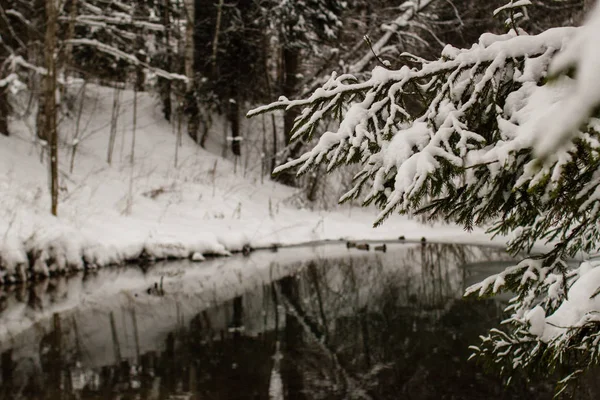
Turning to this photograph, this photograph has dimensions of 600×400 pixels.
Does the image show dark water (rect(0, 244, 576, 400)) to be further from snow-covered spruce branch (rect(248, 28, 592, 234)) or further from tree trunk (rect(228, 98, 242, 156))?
tree trunk (rect(228, 98, 242, 156))

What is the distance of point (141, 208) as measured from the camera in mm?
13984

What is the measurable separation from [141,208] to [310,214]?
17.7ft

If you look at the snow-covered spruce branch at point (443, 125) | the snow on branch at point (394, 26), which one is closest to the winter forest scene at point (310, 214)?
the snow-covered spruce branch at point (443, 125)

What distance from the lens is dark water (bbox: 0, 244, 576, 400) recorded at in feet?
17.3

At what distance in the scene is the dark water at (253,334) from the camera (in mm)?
5281

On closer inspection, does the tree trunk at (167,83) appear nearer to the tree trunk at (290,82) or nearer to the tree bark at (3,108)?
the tree trunk at (290,82)

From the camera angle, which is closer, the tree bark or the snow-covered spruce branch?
the snow-covered spruce branch

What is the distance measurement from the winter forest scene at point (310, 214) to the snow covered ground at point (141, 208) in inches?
2.7

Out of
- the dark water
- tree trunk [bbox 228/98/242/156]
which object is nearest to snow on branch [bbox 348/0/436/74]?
tree trunk [bbox 228/98/242/156]

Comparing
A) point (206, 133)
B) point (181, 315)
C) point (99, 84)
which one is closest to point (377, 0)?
point (206, 133)

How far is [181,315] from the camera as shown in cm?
777

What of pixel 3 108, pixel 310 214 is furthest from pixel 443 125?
pixel 3 108

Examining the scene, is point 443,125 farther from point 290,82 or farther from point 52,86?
point 290,82

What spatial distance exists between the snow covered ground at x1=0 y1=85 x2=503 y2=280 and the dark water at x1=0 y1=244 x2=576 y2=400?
82 centimetres
